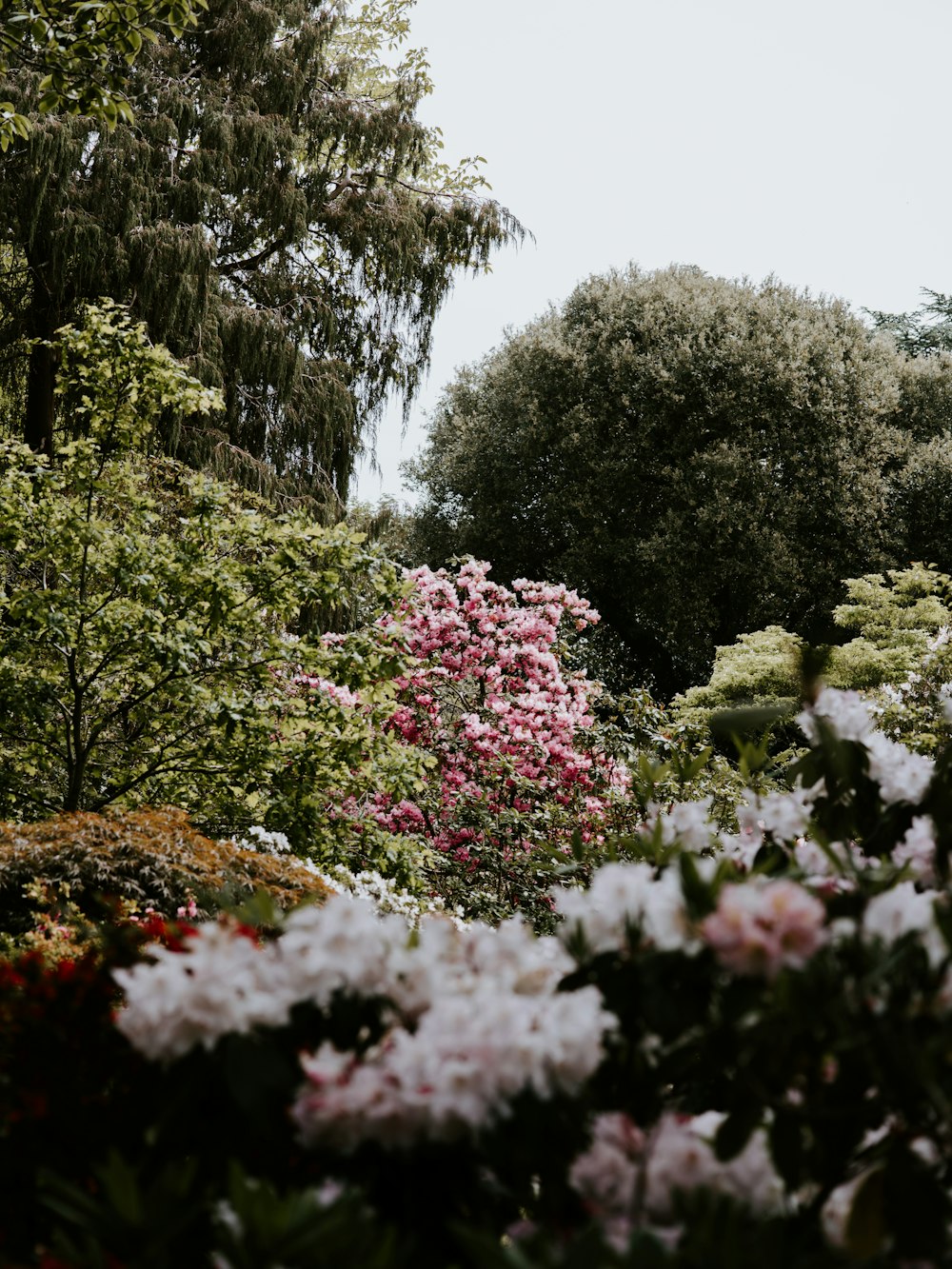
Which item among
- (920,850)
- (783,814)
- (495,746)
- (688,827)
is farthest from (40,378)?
(920,850)

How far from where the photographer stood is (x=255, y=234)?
10305mm

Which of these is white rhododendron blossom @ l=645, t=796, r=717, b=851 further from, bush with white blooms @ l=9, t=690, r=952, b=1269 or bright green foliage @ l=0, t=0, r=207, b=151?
bright green foliage @ l=0, t=0, r=207, b=151

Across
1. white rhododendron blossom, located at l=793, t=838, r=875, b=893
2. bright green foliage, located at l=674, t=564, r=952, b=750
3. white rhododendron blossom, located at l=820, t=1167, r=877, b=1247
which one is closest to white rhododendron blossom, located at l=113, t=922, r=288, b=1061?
white rhododendron blossom, located at l=820, t=1167, r=877, b=1247

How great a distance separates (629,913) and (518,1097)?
0.83 feet

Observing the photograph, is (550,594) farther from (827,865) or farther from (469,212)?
(827,865)

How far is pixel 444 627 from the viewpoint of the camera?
784cm

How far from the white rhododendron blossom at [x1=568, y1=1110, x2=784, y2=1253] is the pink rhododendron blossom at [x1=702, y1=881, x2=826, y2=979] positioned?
0.21 metres

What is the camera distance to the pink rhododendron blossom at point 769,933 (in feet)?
3.16

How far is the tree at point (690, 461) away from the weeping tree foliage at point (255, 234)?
5.57 m

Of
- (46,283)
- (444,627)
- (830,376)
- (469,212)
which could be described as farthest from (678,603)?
(46,283)

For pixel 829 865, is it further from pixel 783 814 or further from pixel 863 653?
pixel 863 653

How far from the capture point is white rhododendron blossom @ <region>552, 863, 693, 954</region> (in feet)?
3.65

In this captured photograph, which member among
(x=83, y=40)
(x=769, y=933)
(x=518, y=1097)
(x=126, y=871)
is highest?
(x=83, y=40)

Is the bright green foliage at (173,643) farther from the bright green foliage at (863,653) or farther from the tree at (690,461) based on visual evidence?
the tree at (690,461)
